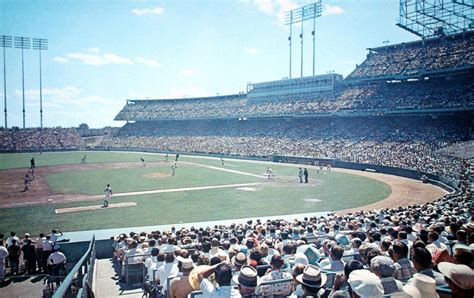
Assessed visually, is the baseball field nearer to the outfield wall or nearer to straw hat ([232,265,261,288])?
the outfield wall

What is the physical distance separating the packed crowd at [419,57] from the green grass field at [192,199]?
22.8m

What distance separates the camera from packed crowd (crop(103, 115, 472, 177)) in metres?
41.2

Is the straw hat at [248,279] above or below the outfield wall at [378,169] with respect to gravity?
above

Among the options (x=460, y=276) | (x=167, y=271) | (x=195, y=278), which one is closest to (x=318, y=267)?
(x=195, y=278)

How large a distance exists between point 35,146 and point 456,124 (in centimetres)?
8060

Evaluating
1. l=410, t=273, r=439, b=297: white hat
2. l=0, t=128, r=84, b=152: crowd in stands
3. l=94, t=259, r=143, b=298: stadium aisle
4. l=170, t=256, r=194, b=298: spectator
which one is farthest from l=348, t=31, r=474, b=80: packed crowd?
l=0, t=128, r=84, b=152: crowd in stands

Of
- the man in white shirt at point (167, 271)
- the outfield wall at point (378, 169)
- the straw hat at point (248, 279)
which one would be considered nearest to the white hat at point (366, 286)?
the straw hat at point (248, 279)

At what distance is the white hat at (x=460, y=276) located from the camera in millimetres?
4094

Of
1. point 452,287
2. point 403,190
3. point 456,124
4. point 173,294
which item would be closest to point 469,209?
point 452,287

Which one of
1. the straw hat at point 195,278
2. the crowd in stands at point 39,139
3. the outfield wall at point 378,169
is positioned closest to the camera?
the straw hat at point 195,278

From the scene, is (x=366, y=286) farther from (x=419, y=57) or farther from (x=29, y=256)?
(x=419, y=57)

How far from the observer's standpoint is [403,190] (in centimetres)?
2908

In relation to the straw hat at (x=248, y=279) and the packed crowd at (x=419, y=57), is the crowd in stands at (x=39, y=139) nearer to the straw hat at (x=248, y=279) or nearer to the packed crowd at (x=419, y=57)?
the packed crowd at (x=419, y=57)

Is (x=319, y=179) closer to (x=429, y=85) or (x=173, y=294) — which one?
(x=429, y=85)
